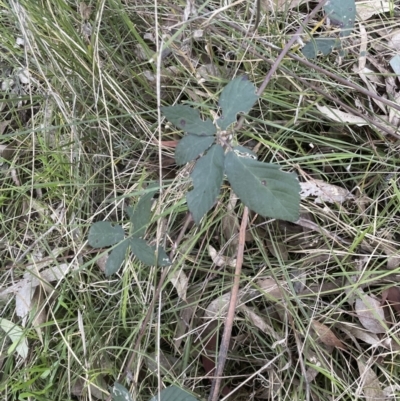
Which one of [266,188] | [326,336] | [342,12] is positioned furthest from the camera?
[342,12]

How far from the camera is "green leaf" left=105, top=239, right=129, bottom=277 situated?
986 mm

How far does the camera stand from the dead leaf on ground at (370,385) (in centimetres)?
104

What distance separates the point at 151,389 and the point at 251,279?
38 centimetres

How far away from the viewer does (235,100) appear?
90 centimetres

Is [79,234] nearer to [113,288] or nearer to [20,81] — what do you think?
[113,288]

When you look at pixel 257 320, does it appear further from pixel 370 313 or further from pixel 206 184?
pixel 206 184

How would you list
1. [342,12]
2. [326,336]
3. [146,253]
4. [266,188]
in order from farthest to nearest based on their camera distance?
[342,12]
[326,336]
[146,253]
[266,188]

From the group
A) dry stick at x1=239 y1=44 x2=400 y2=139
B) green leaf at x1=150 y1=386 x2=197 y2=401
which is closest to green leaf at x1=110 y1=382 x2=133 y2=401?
green leaf at x1=150 y1=386 x2=197 y2=401

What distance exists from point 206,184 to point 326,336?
0.53m

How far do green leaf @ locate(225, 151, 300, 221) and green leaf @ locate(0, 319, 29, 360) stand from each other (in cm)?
78

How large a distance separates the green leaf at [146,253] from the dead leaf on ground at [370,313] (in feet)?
1.65

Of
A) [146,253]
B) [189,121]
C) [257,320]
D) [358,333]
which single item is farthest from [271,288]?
[189,121]

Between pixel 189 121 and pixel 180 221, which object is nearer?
pixel 189 121

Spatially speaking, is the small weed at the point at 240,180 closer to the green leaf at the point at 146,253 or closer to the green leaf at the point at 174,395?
the green leaf at the point at 146,253
